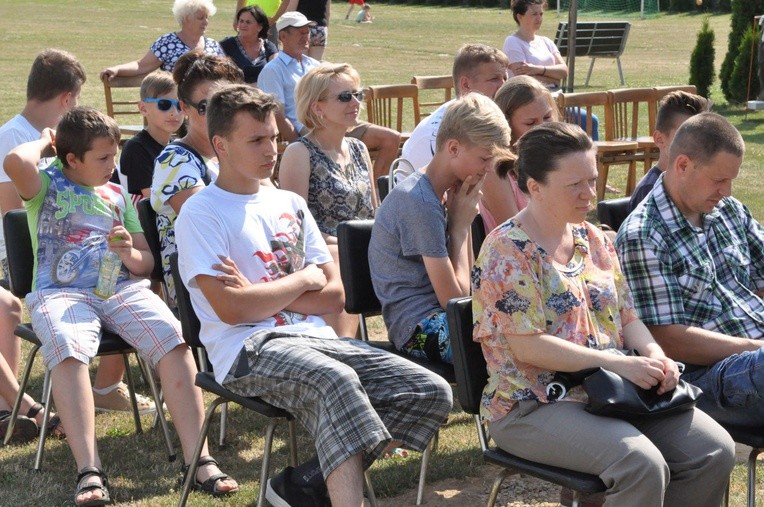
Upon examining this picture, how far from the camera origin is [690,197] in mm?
3873

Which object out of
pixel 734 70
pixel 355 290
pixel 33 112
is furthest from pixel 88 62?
pixel 355 290

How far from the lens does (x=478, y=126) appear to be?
4.12m

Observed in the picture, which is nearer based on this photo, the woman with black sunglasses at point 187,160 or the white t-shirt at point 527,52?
the woman with black sunglasses at point 187,160

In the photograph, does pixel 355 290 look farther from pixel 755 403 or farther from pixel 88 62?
pixel 88 62

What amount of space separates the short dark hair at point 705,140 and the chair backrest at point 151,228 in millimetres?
2370

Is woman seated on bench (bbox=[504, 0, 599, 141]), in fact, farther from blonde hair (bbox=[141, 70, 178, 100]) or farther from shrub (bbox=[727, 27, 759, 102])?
shrub (bbox=[727, 27, 759, 102])

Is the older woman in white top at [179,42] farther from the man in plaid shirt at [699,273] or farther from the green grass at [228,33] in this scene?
the man in plaid shirt at [699,273]

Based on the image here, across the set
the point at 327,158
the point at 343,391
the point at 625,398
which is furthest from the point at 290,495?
the point at 327,158

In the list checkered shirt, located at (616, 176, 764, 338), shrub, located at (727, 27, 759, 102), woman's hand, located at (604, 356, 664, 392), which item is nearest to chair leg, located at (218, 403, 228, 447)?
checkered shirt, located at (616, 176, 764, 338)

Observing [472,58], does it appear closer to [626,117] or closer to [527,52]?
[527,52]

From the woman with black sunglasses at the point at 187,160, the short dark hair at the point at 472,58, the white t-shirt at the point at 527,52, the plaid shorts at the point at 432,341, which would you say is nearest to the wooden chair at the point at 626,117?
the white t-shirt at the point at 527,52

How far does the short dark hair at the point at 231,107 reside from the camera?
13.3 ft

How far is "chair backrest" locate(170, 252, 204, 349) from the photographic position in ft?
13.3

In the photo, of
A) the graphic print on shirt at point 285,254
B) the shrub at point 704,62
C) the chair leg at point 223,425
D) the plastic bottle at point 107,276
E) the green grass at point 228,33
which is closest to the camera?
the graphic print on shirt at point 285,254
